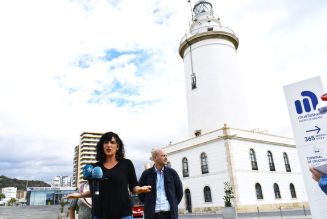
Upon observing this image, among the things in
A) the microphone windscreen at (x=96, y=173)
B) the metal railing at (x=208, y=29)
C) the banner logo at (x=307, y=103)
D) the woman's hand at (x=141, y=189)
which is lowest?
the woman's hand at (x=141, y=189)

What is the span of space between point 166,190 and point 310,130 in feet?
12.3

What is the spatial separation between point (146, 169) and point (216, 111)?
23.7 m

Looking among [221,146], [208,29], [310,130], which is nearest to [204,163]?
[221,146]

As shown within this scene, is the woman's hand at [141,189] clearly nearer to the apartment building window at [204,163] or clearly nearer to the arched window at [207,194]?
the arched window at [207,194]

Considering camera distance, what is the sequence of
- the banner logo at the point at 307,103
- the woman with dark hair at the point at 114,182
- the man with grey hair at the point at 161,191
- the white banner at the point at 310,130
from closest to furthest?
the woman with dark hair at the point at 114,182 < the man with grey hair at the point at 161,191 < the white banner at the point at 310,130 < the banner logo at the point at 307,103

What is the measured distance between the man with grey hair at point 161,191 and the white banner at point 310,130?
3245 mm

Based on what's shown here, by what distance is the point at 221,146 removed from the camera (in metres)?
24.2

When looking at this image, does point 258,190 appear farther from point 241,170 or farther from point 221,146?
point 221,146

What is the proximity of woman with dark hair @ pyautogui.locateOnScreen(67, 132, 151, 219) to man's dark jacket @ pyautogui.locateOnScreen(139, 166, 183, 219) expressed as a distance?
128 centimetres

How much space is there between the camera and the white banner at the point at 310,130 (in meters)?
5.93

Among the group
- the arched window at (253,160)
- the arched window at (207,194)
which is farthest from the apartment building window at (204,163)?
the arched window at (253,160)

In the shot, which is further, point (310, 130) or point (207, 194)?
point (207, 194)

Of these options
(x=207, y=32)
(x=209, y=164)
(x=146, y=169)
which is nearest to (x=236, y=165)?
(x=209, y=164)

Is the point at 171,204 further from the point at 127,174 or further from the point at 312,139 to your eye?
the point at 312,139
